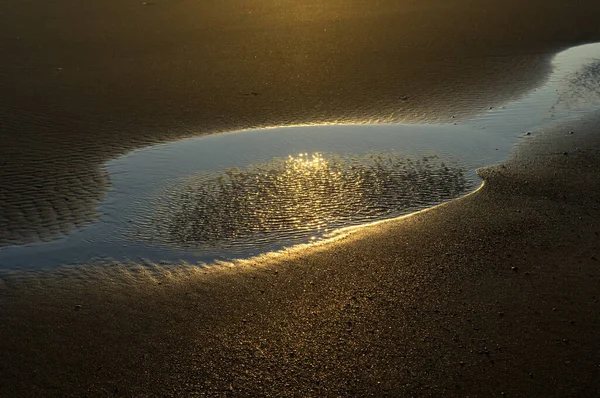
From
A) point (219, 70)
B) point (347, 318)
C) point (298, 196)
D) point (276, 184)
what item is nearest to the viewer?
point (347, 318)

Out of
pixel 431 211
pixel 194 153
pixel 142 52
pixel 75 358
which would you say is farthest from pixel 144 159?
pixel 142 52

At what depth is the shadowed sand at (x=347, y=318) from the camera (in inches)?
165

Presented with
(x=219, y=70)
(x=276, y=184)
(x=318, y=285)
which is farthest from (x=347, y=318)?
(x=219, y=70)

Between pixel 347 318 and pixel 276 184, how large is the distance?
3018mm

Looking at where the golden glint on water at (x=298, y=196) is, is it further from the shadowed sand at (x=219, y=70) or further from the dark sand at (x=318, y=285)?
the shadowed sand at (x=219, y=70)

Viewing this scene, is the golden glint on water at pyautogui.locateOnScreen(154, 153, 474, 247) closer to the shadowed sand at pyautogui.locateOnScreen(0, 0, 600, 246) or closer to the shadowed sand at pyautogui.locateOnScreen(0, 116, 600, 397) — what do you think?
the shadowed sand at pyautogui.locateOnScreen(0, 116, 600, 397)

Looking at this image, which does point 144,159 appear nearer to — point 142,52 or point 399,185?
point 399,185

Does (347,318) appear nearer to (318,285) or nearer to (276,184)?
(318,285)

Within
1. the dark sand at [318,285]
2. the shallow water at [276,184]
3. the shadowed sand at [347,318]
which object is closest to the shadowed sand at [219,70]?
the dark sand at [318,285]

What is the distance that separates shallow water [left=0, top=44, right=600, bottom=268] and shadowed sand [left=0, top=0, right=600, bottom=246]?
0.41 m

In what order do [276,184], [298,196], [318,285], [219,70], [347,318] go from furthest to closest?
[219,70], [276,184], [298,196], [318,285], [347,318]

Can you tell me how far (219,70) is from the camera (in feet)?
41.6

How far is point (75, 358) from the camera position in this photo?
447 centimetres

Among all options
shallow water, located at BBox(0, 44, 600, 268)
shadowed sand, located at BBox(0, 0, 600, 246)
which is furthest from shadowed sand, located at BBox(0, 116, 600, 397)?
shadowed sand, located at BBox(0, 0, 600, 246)
